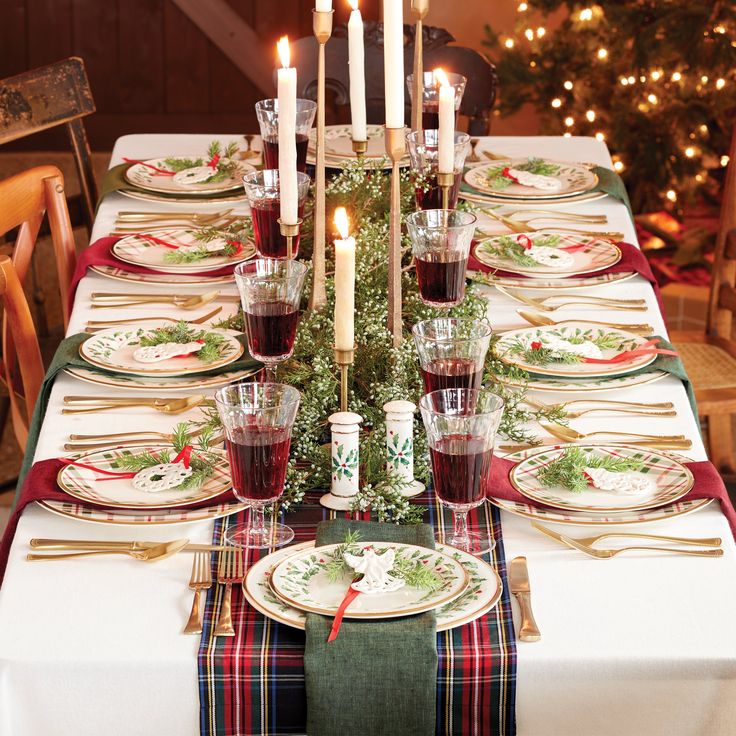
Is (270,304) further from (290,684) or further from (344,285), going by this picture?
(290,684)

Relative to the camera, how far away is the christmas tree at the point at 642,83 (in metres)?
4.00

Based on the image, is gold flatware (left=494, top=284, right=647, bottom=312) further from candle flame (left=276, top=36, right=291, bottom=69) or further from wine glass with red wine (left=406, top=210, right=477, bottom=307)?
candle flame (left=276, top=36, right=291, bottom=69)

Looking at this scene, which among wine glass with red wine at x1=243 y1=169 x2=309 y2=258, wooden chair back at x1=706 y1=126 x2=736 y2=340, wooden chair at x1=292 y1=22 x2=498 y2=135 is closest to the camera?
wine glass with red wine at x1=243 y1=169 x2=309 y2=258

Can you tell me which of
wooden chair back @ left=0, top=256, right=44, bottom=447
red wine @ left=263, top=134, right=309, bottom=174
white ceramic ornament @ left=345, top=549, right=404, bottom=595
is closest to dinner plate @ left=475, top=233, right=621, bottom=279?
red wine @ left=263, top=134, right=309, bottom=174

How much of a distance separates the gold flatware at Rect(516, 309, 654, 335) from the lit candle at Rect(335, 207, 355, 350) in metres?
0.64

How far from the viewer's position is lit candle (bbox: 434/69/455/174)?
5.62 feet

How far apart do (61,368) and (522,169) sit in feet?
4.22

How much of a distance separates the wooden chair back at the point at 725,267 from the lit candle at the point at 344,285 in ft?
5.04

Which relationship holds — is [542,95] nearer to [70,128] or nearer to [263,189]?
[70,128]

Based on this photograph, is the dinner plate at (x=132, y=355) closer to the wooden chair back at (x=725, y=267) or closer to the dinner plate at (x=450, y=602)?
the dinner plate at (x=450, y=602)

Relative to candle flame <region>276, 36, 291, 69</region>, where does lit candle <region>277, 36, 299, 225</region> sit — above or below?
below

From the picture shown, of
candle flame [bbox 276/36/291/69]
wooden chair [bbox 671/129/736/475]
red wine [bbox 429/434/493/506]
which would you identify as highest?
candle flame [bbox 276/36/291/69]

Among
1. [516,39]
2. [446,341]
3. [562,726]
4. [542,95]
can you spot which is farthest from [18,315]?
[516,39]

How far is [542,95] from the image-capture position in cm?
446
